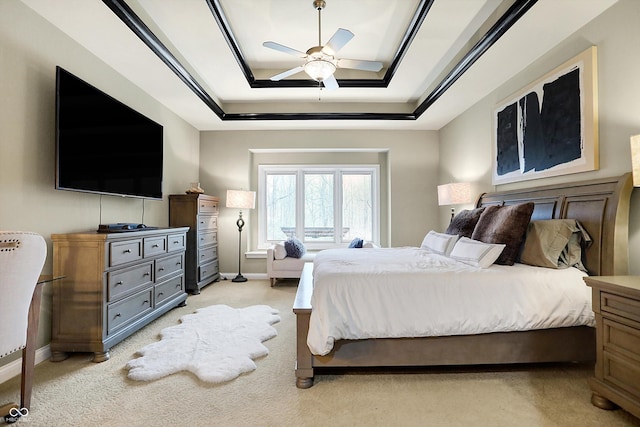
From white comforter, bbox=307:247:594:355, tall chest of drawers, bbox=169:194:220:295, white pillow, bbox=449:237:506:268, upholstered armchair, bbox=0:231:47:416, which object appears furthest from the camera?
tall chest of drawers, bbox=169:194:220:295

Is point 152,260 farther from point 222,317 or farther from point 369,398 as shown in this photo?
point 369,398

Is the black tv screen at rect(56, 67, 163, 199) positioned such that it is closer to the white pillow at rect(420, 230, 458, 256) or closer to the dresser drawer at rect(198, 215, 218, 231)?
the dresser drawer at rect(198, 215, 218, 231)

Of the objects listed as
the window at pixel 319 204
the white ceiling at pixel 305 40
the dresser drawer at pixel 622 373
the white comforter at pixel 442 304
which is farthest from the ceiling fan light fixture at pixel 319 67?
the window at pixel 319 204

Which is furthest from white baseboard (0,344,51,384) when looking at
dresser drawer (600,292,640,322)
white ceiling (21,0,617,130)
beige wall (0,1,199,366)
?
dresser drawer (600,292,640,322)

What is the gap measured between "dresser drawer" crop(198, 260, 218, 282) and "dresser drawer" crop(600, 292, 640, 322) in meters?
4.27

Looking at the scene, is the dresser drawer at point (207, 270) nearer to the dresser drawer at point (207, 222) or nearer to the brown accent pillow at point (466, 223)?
the dresser drawer at point (207, 222)

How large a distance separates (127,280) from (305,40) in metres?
3.00

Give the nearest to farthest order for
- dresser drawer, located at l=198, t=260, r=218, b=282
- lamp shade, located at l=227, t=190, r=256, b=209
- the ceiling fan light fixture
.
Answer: the ceiling fan light fixture, dresser drawer, located at l=198, t=260, r=218, b=282, lamp shade, located at l=227, t=190, r=256, b=209

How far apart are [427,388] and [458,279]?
2.38ft

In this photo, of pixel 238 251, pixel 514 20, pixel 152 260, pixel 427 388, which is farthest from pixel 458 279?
pixel 238 251

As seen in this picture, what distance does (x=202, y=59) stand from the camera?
3.47 m

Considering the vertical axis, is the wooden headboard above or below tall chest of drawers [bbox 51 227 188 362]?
above

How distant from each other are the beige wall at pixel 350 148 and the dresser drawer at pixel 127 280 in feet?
7.58

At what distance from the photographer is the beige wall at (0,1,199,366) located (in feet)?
6.87
